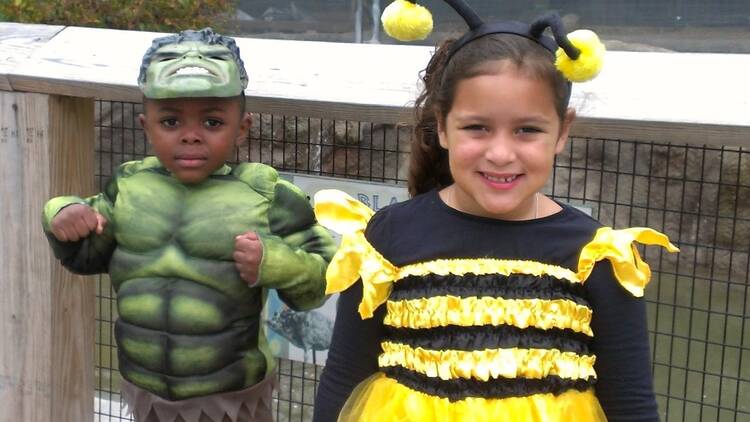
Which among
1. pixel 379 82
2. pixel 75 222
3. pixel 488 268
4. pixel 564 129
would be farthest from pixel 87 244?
pixel 564 129

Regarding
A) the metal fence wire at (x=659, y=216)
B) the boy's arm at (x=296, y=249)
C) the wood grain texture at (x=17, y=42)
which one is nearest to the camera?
the boy's arm at (x=296, y=249)

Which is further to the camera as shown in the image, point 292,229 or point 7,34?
point 7,34

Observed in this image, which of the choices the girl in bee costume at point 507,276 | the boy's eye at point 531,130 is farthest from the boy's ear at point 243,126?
the boy's eye at point 531,130

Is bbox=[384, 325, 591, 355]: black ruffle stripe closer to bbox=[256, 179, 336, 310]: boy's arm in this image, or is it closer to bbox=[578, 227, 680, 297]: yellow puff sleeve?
bbox=[578, 227, 680, 297]: yellow puff sleeve

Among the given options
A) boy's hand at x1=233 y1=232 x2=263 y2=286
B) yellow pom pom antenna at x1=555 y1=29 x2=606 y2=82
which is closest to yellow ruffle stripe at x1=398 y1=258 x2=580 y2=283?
yellow pom pom antenna at x1=555 y1=29 x2=606 y2=82

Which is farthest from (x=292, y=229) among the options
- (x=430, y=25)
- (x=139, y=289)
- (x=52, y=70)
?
(x=52, y=70)

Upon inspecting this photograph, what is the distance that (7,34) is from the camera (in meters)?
2.92

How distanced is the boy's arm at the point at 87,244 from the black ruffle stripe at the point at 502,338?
3.36 ft

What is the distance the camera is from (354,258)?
174 cm

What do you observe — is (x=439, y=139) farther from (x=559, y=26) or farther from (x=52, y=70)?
(x=52, y=70)

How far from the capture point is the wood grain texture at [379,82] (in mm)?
2090

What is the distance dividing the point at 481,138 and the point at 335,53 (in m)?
1.01

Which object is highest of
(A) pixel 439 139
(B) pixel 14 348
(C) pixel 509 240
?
(A) pixel 439 139

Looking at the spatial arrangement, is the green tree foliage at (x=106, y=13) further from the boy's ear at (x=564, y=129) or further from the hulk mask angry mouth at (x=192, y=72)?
the boy's ear at (x=564, y=129)
